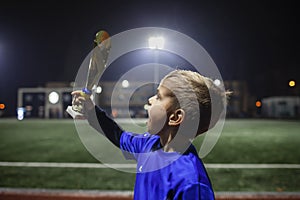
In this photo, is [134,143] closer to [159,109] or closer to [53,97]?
[159,109]

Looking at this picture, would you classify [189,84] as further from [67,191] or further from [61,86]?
[61,86]

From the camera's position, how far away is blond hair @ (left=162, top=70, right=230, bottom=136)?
1690 millimetres

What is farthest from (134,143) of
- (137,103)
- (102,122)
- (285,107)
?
(137,103)

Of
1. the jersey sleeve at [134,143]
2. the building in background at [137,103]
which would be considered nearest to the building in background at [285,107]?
the building in background at [137,103]

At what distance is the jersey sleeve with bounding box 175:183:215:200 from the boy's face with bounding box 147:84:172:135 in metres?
0.48

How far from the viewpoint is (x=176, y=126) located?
1.81m

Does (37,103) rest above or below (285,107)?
above

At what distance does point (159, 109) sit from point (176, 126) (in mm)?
166

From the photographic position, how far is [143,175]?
1854 mm

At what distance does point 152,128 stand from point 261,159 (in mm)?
9657

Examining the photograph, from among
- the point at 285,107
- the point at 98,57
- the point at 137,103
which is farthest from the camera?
the point at 137,103

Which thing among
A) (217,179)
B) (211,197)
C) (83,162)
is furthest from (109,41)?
(83,162)

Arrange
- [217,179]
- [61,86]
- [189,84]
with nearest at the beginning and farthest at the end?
[189,84] → [217,179] → [61,86]

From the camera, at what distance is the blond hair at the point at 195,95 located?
1690 millimetres
